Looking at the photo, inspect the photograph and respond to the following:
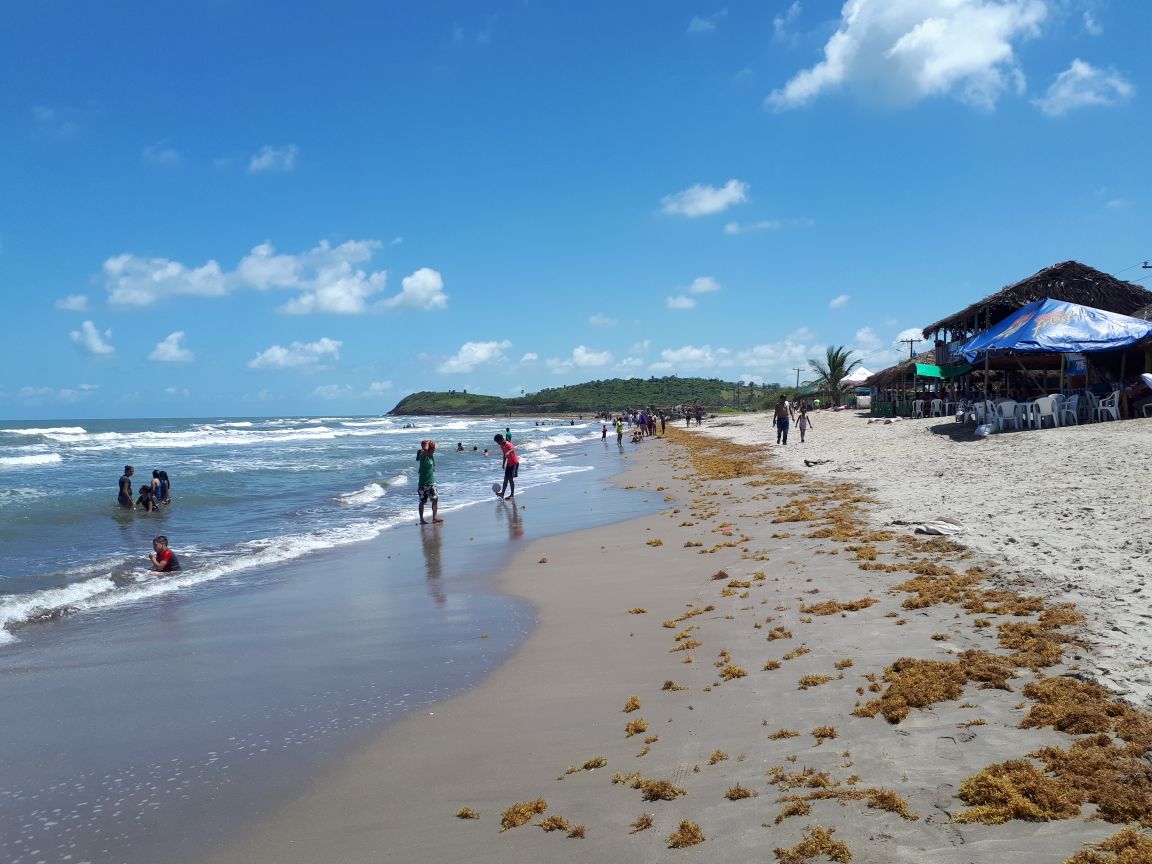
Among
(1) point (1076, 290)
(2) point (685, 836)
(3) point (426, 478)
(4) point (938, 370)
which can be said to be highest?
(1) point (1076, 290)

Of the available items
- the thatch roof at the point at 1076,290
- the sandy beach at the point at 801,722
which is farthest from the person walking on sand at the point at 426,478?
the thatch roof at the point at 1076,290

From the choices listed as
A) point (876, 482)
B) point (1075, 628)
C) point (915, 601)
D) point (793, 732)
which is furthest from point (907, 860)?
point (876, 482)

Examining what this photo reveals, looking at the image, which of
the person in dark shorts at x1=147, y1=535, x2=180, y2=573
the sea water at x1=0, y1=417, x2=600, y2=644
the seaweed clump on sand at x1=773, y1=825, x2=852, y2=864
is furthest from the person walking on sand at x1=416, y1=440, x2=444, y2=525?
the seaweed clump on sand at x1=773, y1=825, x2=852, y2=864

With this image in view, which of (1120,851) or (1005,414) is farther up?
(1005,414)

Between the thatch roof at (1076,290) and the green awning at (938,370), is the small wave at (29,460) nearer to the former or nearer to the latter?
the green awning at (938,370)

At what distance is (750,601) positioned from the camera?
23.0ft

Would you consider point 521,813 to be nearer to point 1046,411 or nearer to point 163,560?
point 163,560

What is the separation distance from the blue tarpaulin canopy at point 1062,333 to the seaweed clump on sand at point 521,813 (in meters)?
19.1

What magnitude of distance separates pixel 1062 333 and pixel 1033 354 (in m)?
3.45

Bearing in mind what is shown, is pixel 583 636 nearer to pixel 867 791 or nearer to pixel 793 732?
pixel 793 732

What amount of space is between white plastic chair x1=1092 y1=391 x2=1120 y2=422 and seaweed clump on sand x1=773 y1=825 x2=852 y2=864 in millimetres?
18652

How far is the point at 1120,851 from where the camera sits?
2639mm

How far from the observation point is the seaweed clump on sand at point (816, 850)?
2.91m

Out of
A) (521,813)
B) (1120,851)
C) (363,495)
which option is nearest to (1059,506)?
(1120,851)
